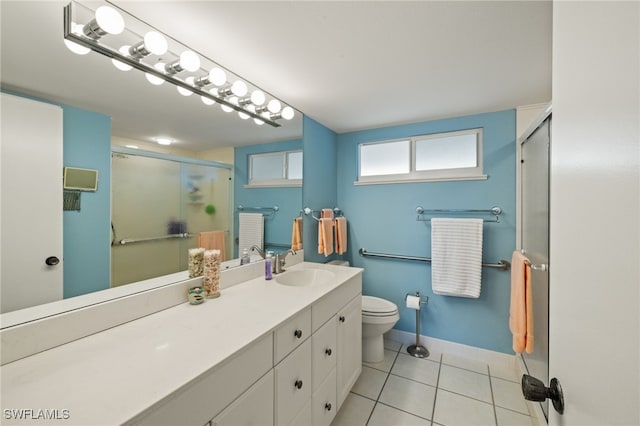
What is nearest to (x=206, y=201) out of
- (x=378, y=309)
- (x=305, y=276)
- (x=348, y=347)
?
(x=305, y=276)

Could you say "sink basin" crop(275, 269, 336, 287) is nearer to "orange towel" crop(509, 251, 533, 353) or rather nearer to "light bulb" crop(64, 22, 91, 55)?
"orange towel" crop(509, 251, 533, 353)

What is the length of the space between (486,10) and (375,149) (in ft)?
5.34

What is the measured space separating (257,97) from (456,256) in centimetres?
208

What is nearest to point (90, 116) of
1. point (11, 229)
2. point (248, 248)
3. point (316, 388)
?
point (11, 229)

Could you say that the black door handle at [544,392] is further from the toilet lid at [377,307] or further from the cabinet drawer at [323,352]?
the toilet lid at [377,307]

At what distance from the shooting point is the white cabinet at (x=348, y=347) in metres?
1.56

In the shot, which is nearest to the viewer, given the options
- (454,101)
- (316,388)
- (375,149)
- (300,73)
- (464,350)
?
(316,388)

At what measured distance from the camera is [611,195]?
0.36 meters

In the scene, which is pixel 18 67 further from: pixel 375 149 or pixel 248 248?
pixel 375 149

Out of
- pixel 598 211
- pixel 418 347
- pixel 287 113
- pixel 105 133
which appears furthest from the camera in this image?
pixel 418 347

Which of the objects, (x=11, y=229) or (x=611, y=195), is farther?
(x=11, y=229)

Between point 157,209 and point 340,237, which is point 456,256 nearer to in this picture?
point 340,237

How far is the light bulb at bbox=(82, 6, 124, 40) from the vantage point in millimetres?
975

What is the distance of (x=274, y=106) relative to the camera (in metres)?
1.85
